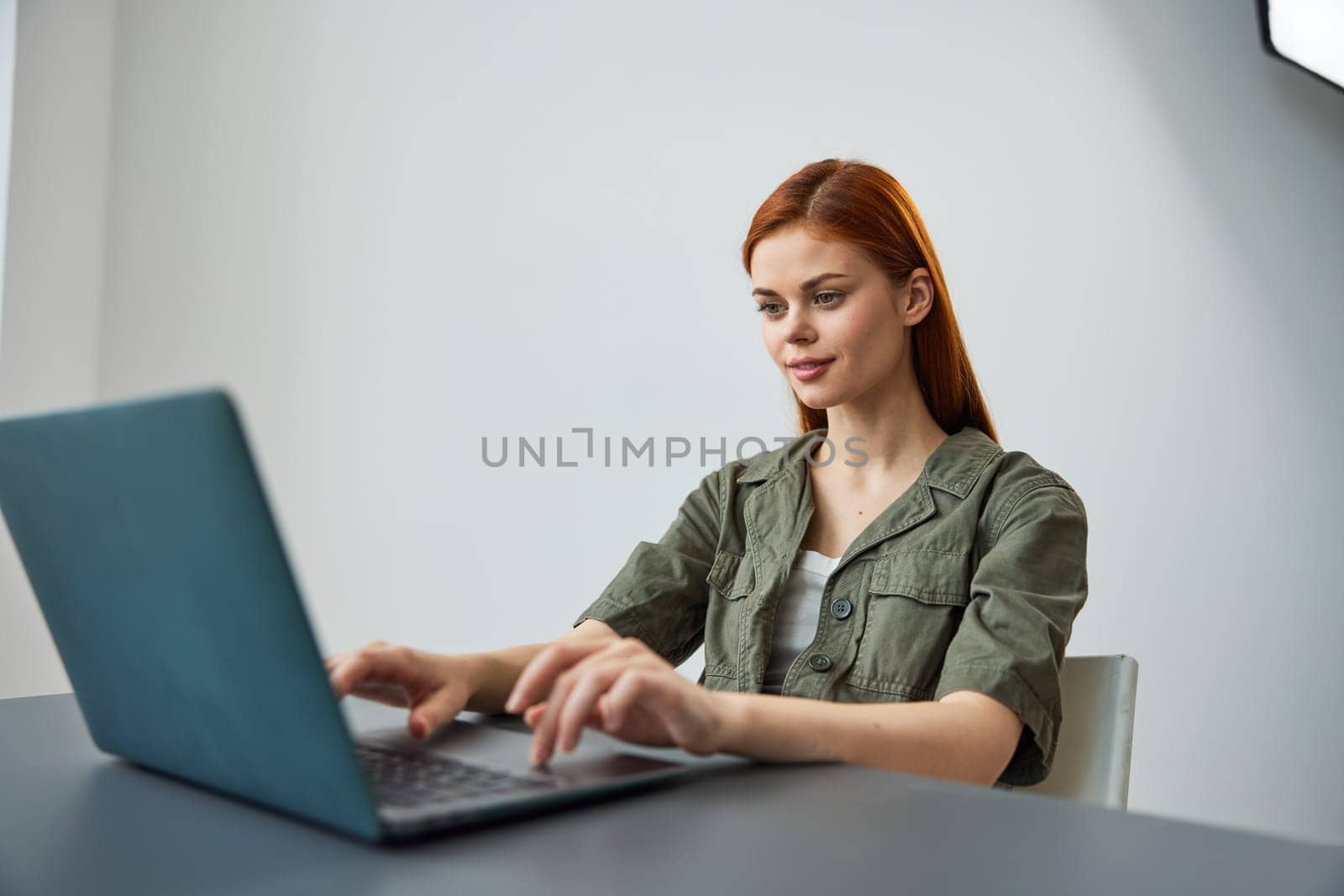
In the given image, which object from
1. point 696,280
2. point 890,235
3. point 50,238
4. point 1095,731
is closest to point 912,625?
point 1095,731

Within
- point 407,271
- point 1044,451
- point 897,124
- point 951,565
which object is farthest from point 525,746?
point 407,271

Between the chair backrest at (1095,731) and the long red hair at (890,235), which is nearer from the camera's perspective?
the chair backrest at (1095,731)

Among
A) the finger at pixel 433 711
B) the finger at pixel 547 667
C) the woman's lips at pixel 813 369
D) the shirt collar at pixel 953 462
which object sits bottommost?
the finger at pixel 433 711

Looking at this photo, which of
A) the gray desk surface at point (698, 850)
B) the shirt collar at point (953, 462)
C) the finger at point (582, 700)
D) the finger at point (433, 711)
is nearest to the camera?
the gray desk surface at point (698, 850)

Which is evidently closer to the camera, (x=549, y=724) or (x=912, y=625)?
(x=549, y=724)

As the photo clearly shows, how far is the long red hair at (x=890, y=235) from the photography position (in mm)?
1151

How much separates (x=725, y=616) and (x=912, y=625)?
0.22 m

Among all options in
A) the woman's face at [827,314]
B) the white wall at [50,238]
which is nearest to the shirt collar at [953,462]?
the woman's face at [827,314]

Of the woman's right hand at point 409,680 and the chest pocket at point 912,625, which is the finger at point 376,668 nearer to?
the woman's right hand at point 409,680

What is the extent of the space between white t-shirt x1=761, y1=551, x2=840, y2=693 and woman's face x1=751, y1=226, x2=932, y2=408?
17 cm

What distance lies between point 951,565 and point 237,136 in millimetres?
2105

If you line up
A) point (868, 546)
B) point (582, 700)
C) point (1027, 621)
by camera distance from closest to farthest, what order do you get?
point (582, 700) → point (1027, 621) → point (868, 546)

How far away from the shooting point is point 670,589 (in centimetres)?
122

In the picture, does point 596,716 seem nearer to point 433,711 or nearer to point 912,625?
point 433,711
